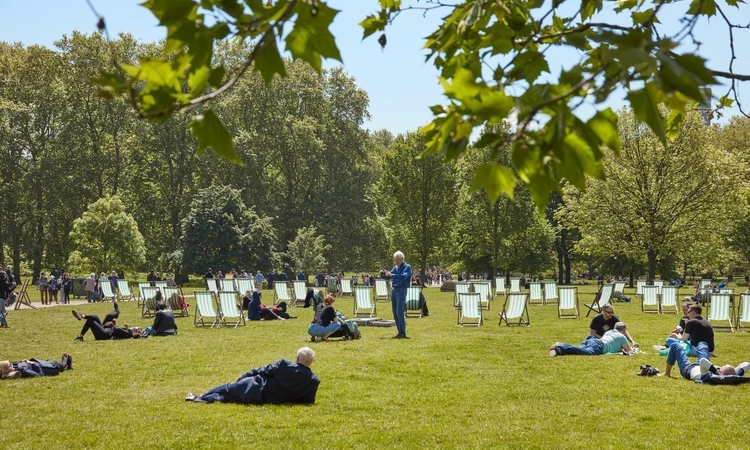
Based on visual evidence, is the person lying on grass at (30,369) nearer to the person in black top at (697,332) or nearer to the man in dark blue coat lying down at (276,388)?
the man in dark blue coat lying down at (276,388)

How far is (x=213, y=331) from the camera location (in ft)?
61.6

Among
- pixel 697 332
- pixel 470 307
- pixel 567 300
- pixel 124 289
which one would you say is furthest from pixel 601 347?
pixel 124 289

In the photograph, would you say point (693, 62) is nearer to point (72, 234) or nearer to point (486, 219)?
point (72, 234)

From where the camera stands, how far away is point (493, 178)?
76.0 inches

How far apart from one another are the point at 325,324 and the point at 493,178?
14.5 meters

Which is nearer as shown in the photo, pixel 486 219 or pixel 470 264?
pixel 486 219

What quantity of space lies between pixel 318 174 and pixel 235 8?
61.9m

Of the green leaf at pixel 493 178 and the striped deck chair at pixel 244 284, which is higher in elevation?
the green leaf at pixel 493 178

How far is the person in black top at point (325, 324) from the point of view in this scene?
16.1m

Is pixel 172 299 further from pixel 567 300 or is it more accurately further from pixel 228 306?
pixel 567 300

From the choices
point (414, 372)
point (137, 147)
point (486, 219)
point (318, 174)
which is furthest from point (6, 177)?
point (414, 372)

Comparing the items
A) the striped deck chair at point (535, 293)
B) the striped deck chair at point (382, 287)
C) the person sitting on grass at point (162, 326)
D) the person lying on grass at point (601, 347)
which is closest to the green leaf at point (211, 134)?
the person lying on grass at point (601, 347)

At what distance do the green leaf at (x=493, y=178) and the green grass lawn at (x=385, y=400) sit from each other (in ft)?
18.4

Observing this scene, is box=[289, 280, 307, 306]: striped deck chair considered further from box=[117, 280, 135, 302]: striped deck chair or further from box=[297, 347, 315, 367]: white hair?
box=[297, 347, 315, 367]: white hair
